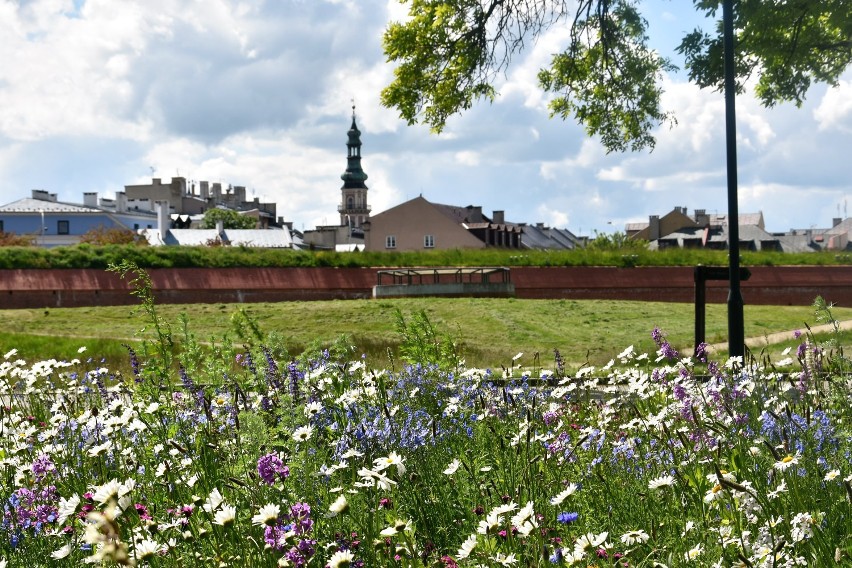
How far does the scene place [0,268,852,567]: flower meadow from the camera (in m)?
3.26

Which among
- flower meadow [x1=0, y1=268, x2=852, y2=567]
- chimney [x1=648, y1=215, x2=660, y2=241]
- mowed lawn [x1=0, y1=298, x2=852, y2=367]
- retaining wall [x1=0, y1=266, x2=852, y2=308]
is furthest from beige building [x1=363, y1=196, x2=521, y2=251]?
flower meadow [x1=0, y1=268, x2=852, y2=567]

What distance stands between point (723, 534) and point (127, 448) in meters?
3.82

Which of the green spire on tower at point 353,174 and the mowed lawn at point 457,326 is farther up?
the green spire on tower at point 353,174

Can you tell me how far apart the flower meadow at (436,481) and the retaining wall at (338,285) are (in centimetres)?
2229

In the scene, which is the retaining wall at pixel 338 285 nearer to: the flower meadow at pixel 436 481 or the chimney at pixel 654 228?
the flower meadow at pixel 436 481

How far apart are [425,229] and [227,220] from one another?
38.5 m

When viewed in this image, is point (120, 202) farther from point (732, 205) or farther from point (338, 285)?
point (732, 205)

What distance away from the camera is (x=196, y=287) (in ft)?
95.0

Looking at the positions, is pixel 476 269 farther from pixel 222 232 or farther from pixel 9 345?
pixel 222 232

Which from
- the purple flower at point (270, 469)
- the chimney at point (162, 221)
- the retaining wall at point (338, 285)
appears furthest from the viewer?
the chimney at point (162, 221)

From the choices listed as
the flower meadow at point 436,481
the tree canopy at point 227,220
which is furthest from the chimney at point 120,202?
the flower meadow at point 436,481

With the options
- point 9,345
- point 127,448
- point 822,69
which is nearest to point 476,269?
point 822,69

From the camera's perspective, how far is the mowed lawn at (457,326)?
1597cm

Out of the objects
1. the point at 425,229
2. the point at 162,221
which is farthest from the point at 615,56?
the point at 162,221
